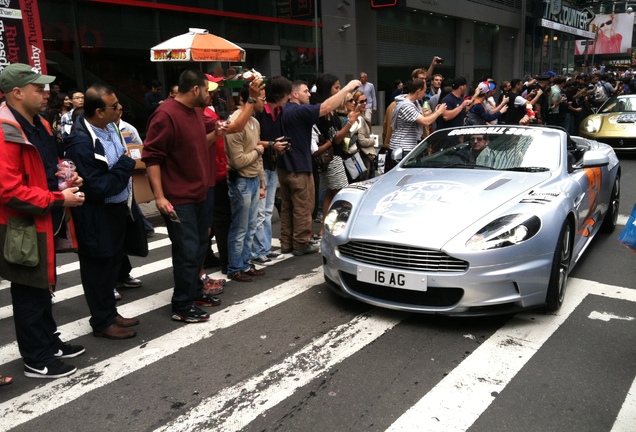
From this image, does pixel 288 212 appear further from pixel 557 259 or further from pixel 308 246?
pixel 557 259

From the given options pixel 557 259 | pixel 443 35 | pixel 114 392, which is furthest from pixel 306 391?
pixel 443 35

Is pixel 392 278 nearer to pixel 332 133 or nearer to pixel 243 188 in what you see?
pixel 243 188

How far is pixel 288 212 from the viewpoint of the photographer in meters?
6.35

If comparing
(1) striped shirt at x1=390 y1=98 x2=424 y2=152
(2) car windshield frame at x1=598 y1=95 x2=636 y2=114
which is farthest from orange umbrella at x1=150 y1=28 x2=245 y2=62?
(2) car windshield frame at x1=598 y1=95 x2=636 y2=114

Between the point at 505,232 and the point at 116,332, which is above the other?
the point at 505,232

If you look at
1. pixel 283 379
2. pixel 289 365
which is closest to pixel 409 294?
pixel 289 365

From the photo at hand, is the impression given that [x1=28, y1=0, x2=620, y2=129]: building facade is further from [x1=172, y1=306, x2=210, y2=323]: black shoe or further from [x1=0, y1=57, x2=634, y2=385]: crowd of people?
[x1=172, y1=306, x2=210, y2=323]: black shoe

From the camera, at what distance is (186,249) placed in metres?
4.30

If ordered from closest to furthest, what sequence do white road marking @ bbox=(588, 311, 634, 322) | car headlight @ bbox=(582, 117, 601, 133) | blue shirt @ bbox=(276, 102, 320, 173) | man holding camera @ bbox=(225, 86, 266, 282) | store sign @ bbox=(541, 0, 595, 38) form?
white road marking @ bbox=(588, 311, 634, 322) < man holding camera @ bbox=(225, 86, 266, 282) < blue shirt @ bbox=(276, 102, 320, 173) < car headlight @ bbox=(582, 117, 601, 133) < store sign @ bbox=(541, 0, 595, 38)

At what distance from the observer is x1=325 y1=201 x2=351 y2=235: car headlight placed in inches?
176

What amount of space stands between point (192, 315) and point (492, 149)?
3.10 metres

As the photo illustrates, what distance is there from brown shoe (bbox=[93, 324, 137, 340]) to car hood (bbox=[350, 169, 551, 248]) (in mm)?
1826

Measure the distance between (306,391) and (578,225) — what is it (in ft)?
9.68

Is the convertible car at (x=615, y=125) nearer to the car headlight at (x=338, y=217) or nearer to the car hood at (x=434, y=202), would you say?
the car hood at (x=434, y=202)
